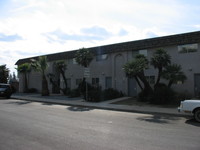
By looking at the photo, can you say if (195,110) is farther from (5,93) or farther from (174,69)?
(5,93)

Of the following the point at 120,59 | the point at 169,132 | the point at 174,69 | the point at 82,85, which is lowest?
the point at 169,132

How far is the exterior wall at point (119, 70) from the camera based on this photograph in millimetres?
18297

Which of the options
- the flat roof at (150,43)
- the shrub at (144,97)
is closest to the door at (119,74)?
the flat roof at (150,43)

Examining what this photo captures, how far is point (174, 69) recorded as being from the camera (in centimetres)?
1614

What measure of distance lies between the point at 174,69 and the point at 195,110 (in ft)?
22.9

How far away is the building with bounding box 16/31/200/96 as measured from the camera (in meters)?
18.2

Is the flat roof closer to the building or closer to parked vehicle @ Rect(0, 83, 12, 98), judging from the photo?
the building

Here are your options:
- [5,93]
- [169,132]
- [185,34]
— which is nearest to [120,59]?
[185,34]

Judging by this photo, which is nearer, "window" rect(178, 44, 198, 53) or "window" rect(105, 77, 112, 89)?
"window" rect(178, 44, 198, 53)

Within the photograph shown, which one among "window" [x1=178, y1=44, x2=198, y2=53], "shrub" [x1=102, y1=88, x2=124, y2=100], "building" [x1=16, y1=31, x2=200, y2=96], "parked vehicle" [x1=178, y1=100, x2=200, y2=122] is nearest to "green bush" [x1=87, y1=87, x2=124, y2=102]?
"shrub" [x1=102, y1=88, x2=124, y2=100]

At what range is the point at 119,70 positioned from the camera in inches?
911

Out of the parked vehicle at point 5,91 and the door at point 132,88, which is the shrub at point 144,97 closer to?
the door at point 132,88

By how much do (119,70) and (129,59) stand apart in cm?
185

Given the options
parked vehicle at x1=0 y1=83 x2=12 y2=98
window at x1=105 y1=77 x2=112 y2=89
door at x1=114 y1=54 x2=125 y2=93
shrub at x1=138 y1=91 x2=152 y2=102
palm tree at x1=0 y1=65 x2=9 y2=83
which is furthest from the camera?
palm tree at x1=0 y1=65 x2=9 y2=83
